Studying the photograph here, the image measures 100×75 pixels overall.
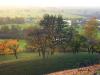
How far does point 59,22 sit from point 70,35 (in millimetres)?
307

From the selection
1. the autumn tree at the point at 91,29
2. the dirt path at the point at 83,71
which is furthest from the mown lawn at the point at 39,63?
the autumn tree at the point at 91,29

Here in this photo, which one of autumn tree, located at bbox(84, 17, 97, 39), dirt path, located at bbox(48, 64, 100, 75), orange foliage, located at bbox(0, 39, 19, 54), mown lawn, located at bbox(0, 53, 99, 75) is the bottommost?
dirt path, located at bbox(48, 64, 100, 75)

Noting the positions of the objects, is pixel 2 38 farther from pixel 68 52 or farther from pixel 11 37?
pixel 68 52

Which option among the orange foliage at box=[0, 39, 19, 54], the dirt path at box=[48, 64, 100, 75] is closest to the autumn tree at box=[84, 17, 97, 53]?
Result: the dirt path at box=[48, 64, 100, 75]

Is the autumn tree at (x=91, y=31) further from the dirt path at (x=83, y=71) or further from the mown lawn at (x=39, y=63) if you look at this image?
the dirt path at (x=83, y=71)

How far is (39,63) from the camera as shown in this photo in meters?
5.63

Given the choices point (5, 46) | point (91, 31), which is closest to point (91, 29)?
point (91, 31)

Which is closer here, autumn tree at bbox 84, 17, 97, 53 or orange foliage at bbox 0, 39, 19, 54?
orange foliage at bbox 0, 39, 19, 54

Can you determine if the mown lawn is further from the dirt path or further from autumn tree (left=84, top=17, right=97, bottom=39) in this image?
autumn tree (left=84, top=17, right=97, bottom=39)

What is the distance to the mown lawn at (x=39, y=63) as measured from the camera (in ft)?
17.7

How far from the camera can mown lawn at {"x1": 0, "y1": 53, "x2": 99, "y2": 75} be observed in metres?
5.39

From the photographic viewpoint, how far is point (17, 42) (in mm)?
5461

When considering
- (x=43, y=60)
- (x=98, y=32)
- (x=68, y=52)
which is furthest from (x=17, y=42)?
(x=98, y=32)

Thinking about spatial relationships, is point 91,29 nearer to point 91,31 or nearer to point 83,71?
point 91,31
